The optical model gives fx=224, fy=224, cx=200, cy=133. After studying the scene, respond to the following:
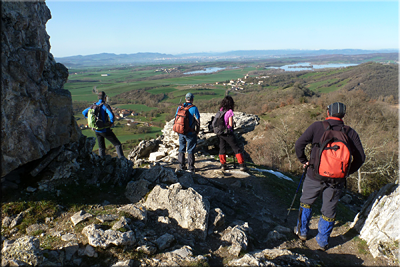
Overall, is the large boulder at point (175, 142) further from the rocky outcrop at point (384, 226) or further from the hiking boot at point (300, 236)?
the rocky outcrop at point (384, 226)

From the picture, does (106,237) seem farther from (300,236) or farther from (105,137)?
(105,137)

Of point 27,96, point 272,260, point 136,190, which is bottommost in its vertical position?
point 272,260

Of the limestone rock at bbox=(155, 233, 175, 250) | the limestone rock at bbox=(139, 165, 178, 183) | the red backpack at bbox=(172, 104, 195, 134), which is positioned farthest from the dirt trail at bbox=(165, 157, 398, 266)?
the red backpack at bbox=(172, 104, 195, 134)

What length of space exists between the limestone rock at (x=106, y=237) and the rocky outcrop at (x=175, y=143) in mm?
7901

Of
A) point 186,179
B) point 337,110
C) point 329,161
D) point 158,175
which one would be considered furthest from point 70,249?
point 337,110

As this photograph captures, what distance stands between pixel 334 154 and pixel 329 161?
17 cm

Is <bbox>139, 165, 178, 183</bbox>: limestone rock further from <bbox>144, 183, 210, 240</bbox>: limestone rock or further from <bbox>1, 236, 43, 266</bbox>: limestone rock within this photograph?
<bbox>1, 236, 43, 266</bbox>: limestone rock

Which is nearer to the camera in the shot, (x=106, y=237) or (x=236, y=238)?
(x=106, y=237)

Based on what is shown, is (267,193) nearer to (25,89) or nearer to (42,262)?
(42,262)

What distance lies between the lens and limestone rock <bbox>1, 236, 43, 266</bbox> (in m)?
3.23

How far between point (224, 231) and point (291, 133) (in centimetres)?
2764

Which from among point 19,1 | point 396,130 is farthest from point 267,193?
point 396,130

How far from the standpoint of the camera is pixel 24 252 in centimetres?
328

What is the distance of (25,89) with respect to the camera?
4727 millimetres
